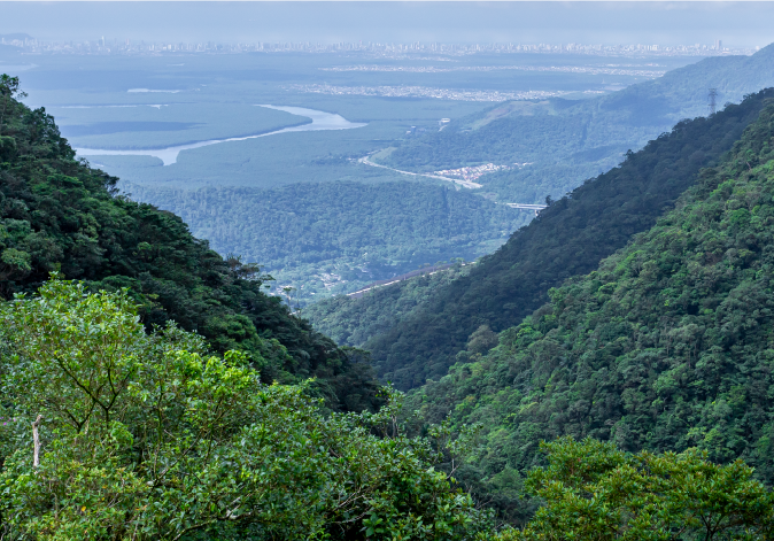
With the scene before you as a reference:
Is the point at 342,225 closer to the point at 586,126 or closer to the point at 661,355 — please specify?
the point at 586,126

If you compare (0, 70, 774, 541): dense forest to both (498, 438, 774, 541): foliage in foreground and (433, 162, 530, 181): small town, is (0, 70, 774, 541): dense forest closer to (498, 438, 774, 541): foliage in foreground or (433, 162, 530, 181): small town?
(498, 438, 774, 541): foliage in foreground

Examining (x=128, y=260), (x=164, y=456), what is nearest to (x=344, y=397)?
(x=128, y=260)

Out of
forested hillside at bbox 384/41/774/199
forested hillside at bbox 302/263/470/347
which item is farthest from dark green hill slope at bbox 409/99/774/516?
forested hillside at bbox 384/41/774/199

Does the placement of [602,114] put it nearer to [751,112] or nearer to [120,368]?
[751,112]

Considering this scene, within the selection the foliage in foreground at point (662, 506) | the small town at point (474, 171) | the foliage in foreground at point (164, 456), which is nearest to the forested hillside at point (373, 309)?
the foliage in foreground at point (662, 506)

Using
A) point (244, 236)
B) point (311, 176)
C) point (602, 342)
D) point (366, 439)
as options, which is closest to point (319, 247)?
point (244, 236)

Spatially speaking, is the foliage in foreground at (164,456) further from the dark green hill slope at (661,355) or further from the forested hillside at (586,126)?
the forested hillside at (586,126)

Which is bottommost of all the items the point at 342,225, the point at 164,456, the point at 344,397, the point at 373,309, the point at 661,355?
the point at 342,225

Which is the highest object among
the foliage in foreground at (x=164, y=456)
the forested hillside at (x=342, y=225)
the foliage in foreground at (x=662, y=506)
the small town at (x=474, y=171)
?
the foliage in foreground at (x=164, y=456)
